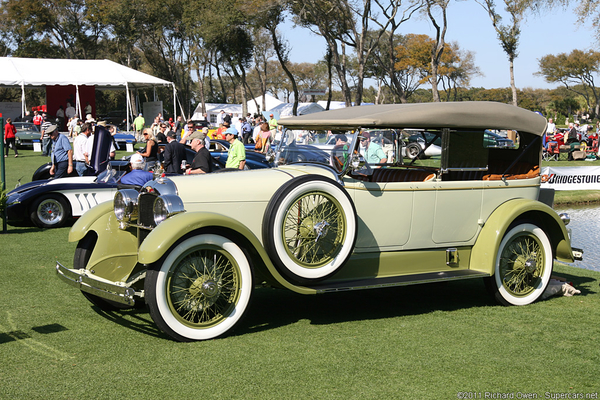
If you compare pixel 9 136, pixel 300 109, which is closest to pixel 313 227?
pixel 9 136

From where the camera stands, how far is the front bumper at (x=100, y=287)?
167 inches

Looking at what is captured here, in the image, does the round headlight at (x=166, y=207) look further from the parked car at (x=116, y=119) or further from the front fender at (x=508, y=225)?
the parked car at (x=116, y=119)

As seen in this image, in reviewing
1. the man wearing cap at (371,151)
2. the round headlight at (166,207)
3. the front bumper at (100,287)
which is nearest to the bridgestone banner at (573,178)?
the man wearing cap at (371,151)

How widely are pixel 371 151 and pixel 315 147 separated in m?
0.55

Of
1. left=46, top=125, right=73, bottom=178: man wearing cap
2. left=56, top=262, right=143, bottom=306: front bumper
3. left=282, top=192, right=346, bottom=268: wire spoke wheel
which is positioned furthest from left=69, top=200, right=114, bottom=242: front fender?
left=46, top=125, right=73, bottom=178: man wearing cap

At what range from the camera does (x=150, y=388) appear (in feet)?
11.7

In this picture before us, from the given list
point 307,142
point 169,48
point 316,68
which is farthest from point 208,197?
point 316,68

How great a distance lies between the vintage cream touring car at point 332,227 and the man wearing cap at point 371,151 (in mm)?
42

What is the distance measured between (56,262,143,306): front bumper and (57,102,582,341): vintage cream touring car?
0.5 inches

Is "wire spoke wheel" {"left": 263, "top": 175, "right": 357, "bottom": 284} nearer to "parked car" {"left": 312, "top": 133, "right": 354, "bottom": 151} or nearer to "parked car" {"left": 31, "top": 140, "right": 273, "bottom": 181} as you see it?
"parked car" {"left": 312, "top": 133, "right": 354, "bottom": 151}

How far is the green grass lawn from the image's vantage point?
A: 363cm

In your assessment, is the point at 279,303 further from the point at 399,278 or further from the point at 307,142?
the point at 307,142

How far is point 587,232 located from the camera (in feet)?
36.9

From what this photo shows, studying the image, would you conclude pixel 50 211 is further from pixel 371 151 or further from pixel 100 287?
pixel 371 151
